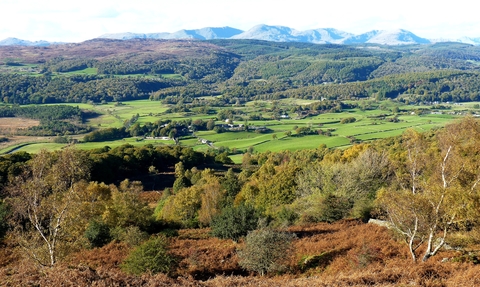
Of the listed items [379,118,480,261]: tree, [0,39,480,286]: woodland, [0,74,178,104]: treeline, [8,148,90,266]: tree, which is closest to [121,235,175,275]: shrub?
[0,39,480,286]: woodland

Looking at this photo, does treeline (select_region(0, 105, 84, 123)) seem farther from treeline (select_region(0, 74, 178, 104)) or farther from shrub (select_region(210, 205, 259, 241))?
shrub (select_region(210, 205, 259, 241))

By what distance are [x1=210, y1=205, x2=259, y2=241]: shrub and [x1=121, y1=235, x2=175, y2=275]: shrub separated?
8.44 m

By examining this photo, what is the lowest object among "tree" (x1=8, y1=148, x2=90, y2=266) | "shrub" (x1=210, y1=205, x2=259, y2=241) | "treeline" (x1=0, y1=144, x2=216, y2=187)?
"treeline" (x1=0, y1=144, x2=216, y2=187)

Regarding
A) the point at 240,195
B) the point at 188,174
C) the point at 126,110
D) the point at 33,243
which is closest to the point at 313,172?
the point at 240,195

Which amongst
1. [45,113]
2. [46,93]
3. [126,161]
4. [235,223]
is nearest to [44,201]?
[235,223]

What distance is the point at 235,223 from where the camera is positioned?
27.3m

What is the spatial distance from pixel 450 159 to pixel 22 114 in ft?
527

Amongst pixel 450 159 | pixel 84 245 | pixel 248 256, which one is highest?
pixel 450 159

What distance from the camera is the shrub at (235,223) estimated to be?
1069 inches

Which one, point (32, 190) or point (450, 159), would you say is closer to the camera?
point (450, 159)

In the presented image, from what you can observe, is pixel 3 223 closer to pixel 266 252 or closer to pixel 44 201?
pixel 44 201

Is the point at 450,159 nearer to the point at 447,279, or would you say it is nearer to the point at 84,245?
the point at 447,279

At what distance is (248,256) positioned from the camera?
20188 mm

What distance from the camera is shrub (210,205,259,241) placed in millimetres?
27141
